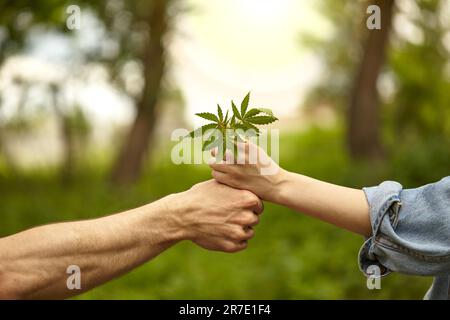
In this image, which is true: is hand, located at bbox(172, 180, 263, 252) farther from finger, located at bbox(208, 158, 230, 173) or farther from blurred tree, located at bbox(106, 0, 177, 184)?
blurred tree, located at bbox(106, 0, 177, 184)

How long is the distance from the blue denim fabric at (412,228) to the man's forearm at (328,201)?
0.05 meters

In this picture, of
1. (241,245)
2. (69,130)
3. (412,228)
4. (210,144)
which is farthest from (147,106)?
(412,228)

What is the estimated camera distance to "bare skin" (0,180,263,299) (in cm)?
195

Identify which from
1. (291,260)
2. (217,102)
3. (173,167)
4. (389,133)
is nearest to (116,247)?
(217,102)

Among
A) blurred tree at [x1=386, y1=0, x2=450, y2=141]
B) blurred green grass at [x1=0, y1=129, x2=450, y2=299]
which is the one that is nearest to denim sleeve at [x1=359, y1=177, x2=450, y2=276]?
blurred green grass at [x1=0, y1=129, x2=450, y2=299]

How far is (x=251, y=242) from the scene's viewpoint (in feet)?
22.7

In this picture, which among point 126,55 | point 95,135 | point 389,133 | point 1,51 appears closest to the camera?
point 1,51

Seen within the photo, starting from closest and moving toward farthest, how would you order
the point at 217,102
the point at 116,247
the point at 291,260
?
the point at 217,102 → the point at 116,247 → the point at 291,260

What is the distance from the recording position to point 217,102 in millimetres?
1910

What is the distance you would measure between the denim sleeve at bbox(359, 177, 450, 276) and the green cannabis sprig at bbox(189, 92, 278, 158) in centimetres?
46

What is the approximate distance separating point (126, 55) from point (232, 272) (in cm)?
584

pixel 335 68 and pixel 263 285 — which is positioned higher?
pixel 335 68

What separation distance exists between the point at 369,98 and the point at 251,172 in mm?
8050

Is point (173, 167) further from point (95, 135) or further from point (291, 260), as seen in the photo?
point (291, 260)
